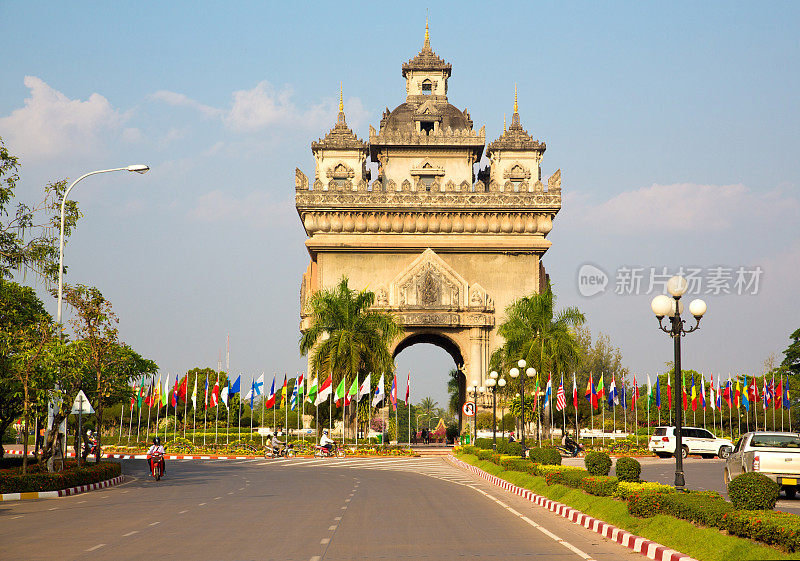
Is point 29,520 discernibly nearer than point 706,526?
No

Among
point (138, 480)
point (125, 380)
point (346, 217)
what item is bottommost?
point (138, 480)

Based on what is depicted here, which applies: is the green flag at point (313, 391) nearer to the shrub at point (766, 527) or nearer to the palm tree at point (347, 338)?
the palm tree at point (347, 338)

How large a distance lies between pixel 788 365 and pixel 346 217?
4186 cm

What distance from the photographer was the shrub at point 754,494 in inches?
459

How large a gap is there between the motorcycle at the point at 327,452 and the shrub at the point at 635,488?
103ft

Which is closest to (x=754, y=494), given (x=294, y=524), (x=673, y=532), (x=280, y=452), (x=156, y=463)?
(x=673, y=532)

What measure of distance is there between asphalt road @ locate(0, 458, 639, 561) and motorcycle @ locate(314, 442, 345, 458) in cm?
1863

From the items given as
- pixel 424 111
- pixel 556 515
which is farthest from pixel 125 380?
pixel 424 111

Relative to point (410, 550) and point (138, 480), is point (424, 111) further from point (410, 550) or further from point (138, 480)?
point (410, 550)

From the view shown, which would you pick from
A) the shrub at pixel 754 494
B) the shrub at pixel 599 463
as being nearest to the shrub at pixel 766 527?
the shrub at pixel 754 494

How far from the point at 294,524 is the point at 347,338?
106 feet

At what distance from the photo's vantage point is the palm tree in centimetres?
4734

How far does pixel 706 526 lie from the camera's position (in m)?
11.8

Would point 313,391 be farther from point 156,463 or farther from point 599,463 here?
point 599,463
